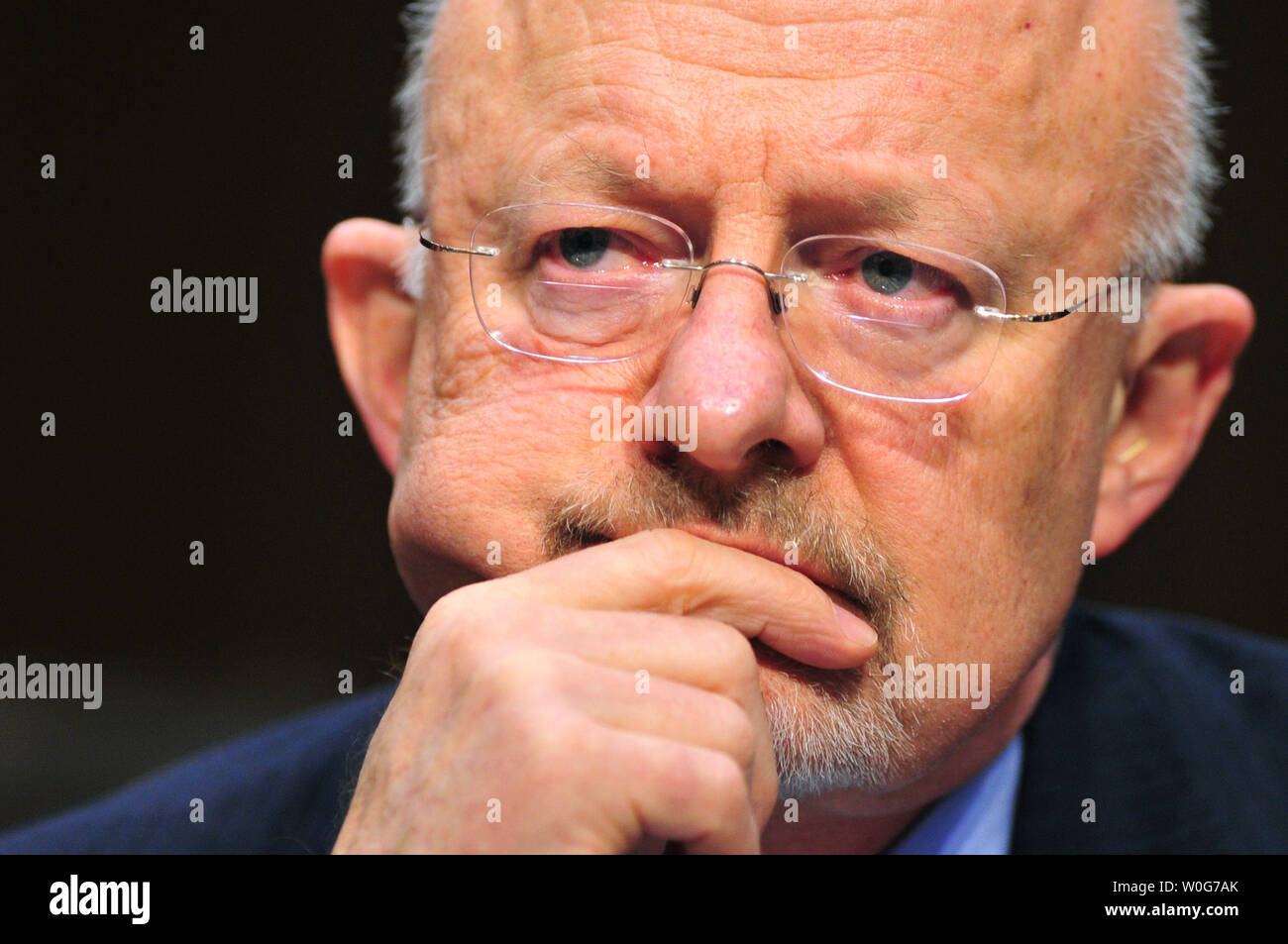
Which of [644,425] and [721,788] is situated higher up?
[644,425]

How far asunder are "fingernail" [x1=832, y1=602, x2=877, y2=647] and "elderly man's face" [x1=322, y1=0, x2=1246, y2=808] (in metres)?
0.04

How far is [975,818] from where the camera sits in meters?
2.44

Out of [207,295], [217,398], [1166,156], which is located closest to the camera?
→ [1166,156]

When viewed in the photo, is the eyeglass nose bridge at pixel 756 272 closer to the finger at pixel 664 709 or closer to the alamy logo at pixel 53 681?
the finger at pixel 664 709

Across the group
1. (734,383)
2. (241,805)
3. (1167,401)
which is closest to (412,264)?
(734,383)

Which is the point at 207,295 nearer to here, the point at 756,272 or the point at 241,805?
the point at 241,805

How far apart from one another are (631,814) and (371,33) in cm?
364

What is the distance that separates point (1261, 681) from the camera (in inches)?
117

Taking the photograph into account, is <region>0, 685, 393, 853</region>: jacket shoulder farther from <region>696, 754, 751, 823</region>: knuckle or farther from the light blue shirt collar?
<region>696, 754, 751, 823</region>: knuckle

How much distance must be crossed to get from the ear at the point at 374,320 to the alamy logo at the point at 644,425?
69 centimetres

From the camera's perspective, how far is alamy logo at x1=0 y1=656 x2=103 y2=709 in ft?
14.6

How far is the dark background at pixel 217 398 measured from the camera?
4.19 m
